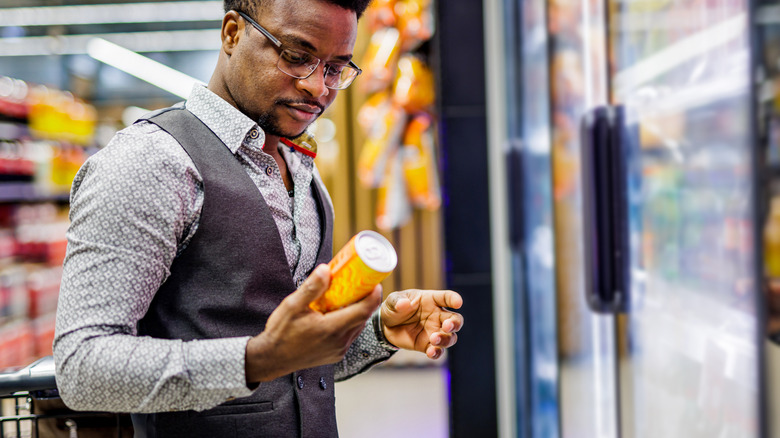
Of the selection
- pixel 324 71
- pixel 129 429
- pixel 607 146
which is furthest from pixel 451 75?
pixel 129 429

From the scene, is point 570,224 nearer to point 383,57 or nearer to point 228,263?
point 228,263

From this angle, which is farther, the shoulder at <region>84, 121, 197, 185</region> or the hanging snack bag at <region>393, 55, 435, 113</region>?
the hanging snack bag at <region>393, 55, 435, 113</region>

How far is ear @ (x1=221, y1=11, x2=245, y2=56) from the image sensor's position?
1.14 m

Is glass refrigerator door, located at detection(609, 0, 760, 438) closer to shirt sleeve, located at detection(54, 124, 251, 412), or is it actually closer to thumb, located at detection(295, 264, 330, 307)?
thumb, located at detection(295, 264, 330, 307)

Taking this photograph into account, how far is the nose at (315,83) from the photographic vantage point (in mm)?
1106

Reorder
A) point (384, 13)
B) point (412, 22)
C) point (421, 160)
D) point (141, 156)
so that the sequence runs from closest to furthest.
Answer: point (141, 156) → point (412, 22) → point (384, 13) → point (421, 160)

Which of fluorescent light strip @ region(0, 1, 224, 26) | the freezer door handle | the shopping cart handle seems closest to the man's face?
the shopping cart handle

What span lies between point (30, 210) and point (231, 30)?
13.4 feet

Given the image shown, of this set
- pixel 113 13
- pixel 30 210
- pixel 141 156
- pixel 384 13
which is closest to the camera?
pixel 141 156

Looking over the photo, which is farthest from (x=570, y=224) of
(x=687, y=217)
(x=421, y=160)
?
(x=421, y=160)

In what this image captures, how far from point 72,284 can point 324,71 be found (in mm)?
559

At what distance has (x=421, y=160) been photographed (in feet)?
15.9

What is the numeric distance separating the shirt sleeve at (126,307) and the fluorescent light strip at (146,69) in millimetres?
7082

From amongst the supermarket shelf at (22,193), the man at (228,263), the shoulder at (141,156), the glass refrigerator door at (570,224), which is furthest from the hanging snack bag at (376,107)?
the shoulder at (141,156)
